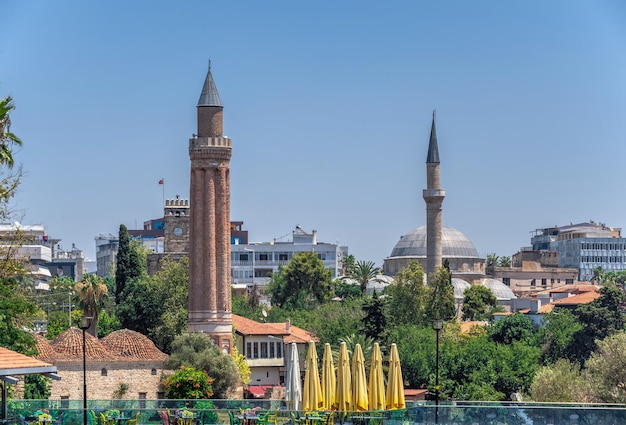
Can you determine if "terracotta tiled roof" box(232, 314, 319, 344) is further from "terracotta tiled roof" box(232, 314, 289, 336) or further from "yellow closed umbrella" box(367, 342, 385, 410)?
"yellow closed umbrella" box(367, 342, 385, 410)

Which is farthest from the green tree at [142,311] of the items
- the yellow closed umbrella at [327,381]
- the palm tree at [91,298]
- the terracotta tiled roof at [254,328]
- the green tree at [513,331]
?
the yellow closed umbrella at [327,381]

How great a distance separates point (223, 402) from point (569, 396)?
22772 mm

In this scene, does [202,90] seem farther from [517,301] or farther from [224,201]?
[517,301]

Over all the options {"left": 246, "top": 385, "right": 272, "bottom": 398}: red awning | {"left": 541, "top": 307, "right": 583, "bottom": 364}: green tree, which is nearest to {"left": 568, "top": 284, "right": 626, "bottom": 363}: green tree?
{"left": 541, "top": 307, "right": 583, "bottom": 364}: green tree

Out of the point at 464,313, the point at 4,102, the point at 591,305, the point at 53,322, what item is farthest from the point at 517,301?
the point at 4,102

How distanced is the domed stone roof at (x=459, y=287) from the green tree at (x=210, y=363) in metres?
60.4

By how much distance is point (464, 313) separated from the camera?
105938 mm

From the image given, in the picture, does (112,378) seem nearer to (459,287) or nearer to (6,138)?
(6,138)

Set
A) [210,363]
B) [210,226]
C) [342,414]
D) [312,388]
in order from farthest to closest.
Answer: [210,226] < [210,363] < [312,388] < [342,414]

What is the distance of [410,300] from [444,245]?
58.0 metres

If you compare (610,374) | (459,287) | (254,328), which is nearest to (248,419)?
(610,374)

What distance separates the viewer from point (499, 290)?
128 m

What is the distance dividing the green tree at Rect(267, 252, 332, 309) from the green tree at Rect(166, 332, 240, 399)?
41.9 meters

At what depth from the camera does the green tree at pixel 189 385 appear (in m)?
54.2
